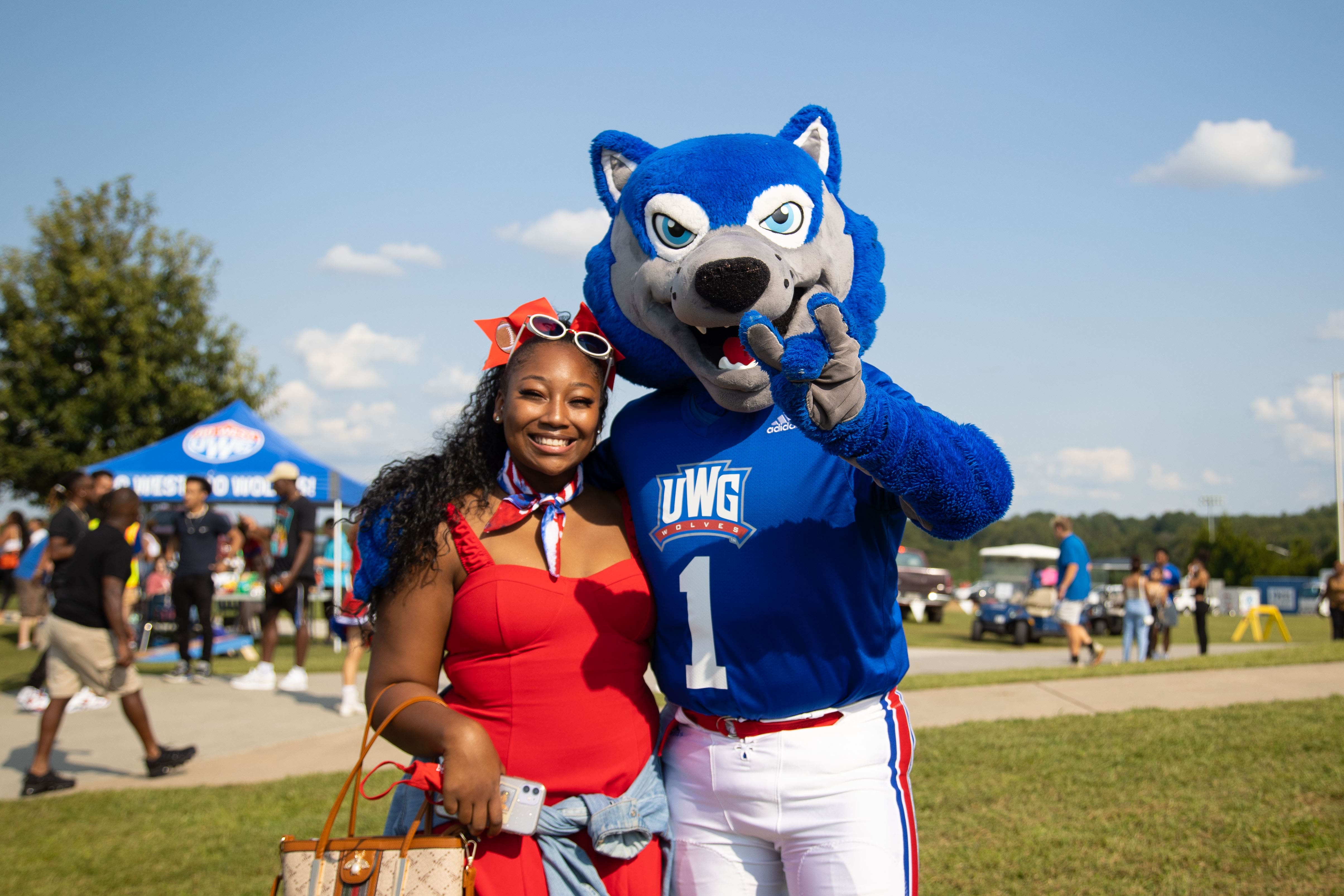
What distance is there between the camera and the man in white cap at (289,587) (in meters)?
8.87

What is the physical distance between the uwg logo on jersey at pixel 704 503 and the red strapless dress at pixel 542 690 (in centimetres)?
21

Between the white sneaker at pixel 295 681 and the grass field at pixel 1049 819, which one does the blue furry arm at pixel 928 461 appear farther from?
the white sneaker at pixel 295 681

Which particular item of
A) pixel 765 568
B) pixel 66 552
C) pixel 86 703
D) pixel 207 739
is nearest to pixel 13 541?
pixel 66 552

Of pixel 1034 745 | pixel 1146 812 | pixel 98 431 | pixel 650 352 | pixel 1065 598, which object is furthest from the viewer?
pixel 98 431

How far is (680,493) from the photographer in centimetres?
220

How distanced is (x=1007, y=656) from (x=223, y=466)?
10.8 metres

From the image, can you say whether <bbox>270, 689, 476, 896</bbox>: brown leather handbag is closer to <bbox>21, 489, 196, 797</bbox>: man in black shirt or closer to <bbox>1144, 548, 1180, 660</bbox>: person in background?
<bbox>21, 489, 196, 797</bbox>: man in black shirt

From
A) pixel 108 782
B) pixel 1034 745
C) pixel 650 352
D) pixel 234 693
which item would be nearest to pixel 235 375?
pixel 234 693

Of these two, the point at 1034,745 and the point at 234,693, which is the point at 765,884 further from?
the point at 234,693

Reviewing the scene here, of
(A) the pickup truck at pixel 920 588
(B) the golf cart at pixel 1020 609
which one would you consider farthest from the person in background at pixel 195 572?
(A) the pickup truck at pixel 920 588

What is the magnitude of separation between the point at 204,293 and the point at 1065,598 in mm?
17505

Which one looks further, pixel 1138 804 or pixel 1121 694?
pixel 1121 694

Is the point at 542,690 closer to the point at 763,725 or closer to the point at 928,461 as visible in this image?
the point at 763,725

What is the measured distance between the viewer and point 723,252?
81.7 inches
